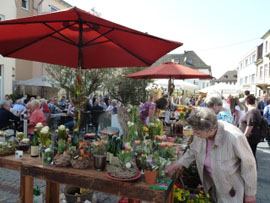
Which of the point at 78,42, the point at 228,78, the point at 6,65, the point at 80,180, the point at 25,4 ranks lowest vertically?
the point at 80,180

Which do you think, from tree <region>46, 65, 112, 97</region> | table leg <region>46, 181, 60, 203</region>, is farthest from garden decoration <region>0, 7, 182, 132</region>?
tree <region>46, 65, 112, 97</region>

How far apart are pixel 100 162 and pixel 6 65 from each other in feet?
45.0

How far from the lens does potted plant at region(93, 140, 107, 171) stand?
2.15 meters

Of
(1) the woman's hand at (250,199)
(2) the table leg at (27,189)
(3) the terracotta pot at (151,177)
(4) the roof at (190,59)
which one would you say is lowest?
(2) the table leg at (27,189)

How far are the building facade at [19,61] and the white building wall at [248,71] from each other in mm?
26730

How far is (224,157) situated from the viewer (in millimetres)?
1984

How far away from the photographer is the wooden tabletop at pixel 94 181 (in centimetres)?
185

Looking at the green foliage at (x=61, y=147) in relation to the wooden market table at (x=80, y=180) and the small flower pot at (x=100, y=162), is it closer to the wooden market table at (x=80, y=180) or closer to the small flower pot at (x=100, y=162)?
the wooden market table at (x=80, y=180)

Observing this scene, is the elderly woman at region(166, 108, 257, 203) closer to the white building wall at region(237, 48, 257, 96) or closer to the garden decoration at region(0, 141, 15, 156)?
the garden decoration at region(0, 141, 15, 156)

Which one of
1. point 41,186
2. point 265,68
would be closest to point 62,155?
point 41,186

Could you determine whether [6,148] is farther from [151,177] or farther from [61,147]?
[151,177]

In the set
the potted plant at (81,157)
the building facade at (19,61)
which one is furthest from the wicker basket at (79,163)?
the building facade at (19,61)

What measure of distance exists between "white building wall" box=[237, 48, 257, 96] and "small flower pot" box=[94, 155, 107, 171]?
32.5 meters

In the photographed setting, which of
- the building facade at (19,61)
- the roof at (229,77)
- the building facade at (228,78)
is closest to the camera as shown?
the building facade at (19,61)
